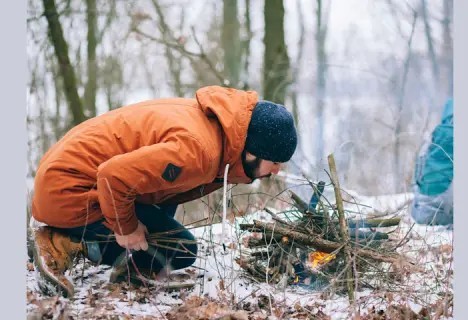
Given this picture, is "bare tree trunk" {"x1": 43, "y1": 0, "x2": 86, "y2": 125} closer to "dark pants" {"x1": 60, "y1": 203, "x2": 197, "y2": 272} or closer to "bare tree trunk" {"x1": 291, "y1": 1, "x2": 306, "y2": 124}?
"dark pants" {"x1": 60, "y1": 203, "x2": 197, "y2": 272}

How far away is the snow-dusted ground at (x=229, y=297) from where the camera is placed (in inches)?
85.4

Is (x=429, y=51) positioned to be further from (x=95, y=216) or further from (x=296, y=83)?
(x=95, y=216)

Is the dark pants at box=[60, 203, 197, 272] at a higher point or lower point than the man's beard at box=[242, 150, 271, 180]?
lower

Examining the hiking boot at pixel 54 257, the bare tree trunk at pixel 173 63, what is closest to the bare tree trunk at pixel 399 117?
the bare tree trunk at pixel 173 63

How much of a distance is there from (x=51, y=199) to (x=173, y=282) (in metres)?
0.56

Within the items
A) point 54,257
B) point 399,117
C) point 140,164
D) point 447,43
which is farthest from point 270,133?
point 399,117

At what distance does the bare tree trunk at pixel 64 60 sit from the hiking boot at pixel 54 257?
864 millimetres

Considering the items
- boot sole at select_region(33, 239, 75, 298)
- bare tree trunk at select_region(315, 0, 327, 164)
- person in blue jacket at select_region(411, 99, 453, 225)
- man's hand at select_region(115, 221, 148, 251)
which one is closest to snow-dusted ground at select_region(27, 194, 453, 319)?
boot sole at select_region(33, 239, 75, 298)

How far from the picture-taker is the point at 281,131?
2.23 m

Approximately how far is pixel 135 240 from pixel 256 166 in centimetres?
50

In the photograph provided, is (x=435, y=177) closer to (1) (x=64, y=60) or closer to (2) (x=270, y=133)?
(2) (x=270, y=133)

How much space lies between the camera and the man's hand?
2.23m

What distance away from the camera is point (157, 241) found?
2393mm

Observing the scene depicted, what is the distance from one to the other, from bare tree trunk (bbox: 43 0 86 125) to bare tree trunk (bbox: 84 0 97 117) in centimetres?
9
